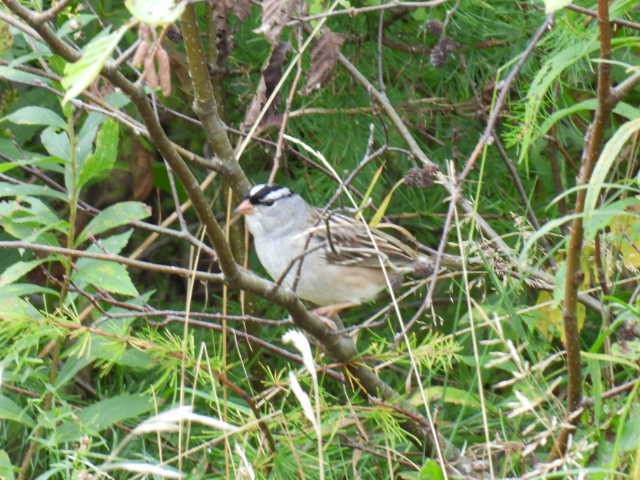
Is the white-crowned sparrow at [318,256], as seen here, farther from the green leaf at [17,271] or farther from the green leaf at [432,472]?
the green leaf at [432,472]

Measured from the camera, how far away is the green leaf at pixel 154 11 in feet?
4.00

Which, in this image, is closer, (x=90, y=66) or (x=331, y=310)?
(x=90, y=66)

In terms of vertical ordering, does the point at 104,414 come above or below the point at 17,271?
below

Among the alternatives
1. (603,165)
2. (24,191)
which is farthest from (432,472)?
(24,191)

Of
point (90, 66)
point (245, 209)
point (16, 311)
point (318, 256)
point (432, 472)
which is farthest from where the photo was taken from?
point (318, 256)

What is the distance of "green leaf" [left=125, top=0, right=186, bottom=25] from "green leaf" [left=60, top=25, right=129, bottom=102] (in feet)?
0.09

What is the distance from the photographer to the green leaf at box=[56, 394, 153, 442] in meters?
2.26

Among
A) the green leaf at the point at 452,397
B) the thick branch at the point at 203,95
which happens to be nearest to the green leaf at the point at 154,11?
the thick branch at the point at 203,95

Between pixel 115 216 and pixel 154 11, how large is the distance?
3.64ft

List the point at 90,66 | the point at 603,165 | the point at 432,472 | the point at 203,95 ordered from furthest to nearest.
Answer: the point at 203,95
the point at 432,472
the point at 603,165
the point at 90,66

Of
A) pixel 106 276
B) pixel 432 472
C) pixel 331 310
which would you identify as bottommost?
pixel 331 310

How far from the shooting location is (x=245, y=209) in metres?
2.86

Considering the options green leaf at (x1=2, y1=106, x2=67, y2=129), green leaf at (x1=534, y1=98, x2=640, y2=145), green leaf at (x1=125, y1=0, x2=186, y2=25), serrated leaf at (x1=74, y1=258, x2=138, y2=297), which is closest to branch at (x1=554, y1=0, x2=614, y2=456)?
green leaf at (x1=534, y1=98, x2=640, y2=145)

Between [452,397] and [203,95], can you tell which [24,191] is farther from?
[452,397]
